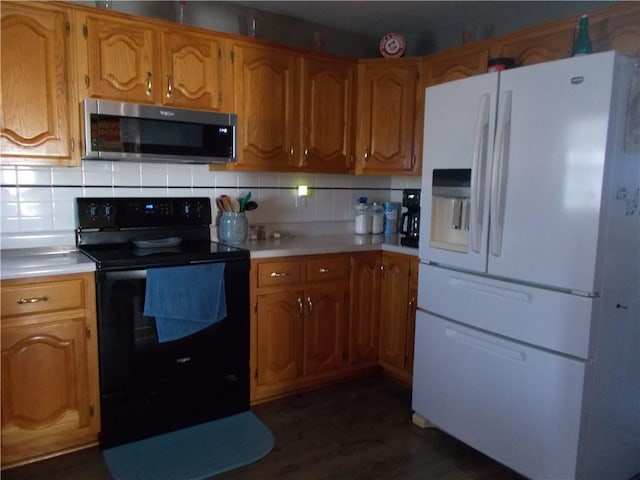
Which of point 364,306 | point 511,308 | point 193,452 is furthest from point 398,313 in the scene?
point 193,452

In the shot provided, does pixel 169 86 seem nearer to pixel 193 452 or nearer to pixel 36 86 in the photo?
pixel 36 86

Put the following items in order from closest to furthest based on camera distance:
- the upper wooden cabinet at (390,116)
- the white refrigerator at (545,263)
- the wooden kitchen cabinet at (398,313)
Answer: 1. the white refrigerator at (545,263)
2. the wooden kitchen cabinet at (398,313)
3. the upper wooden cabinet at (390,116)

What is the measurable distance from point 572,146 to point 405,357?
5.36 ft

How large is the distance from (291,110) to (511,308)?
5.69 feet

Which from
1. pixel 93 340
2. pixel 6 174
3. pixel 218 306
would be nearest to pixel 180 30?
pixel 6 174

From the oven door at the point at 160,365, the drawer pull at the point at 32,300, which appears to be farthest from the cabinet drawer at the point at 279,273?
the drawer pull at the point at 32,300

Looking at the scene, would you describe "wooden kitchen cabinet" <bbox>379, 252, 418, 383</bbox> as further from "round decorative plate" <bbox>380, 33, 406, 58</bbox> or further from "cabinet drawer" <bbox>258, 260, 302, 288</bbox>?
"round decorative plate" <bbox>380, 33, 406, 58</bbox>

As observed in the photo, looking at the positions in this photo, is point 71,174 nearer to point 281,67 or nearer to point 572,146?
point 281,67

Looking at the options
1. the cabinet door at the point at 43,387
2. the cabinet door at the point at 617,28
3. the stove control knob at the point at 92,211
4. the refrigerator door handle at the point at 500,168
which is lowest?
the cabinet door at the point at 43,387

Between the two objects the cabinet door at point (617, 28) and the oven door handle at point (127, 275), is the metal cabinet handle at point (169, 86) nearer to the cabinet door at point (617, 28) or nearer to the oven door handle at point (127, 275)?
the oven door handle at point (127, 275)

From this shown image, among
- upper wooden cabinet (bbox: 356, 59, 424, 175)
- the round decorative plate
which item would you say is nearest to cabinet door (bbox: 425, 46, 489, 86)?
upper wooden cabinet (bbox: 356, 59, 424, 175)

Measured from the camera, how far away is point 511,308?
194 cm

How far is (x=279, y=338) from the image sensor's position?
8.79ft

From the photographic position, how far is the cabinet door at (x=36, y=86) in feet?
6.86
